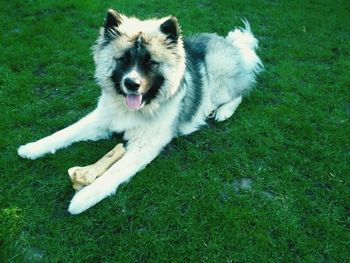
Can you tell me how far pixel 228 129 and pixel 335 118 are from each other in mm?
1309

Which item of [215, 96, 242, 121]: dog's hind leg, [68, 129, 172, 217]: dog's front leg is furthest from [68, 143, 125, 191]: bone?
[215, 96, 242, 121]: dog's hind leg

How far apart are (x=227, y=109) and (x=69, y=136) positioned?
1.79m

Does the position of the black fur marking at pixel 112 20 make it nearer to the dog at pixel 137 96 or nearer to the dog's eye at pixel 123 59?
the dog at pixel 137 96

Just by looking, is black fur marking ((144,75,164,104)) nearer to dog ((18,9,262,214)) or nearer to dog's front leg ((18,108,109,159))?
dog ((18,9,262,214))

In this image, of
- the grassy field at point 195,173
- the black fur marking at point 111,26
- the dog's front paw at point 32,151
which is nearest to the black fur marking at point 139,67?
the black fur marking at point 111,26

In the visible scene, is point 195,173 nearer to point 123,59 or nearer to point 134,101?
point 134,101

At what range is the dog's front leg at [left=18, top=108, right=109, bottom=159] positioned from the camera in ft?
11.1

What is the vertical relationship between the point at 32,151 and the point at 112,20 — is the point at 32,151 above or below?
below

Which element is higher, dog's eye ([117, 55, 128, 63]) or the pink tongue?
dog's eye ([117, 55, 128, 63])

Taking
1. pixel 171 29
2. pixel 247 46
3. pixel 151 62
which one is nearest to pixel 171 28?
pixel 171 29

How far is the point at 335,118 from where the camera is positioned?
4.29 metres

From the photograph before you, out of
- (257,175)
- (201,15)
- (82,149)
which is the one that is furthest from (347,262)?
(201,15)

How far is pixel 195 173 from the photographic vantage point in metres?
3.44

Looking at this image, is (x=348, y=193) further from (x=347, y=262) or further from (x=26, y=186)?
(x=26, y=186)
